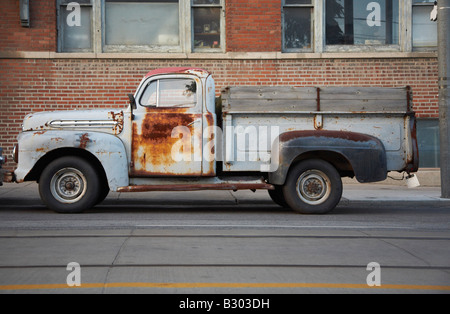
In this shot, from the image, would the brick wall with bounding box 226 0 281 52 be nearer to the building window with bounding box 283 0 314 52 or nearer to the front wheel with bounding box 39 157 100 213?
the building window with bounding box 283 0 314 52

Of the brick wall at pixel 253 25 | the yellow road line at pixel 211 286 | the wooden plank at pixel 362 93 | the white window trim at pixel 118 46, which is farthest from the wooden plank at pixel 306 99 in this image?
the white window trim at pixel 118 46

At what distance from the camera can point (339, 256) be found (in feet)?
21.7

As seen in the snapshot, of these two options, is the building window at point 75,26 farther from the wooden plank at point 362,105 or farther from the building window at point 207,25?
the wooden plank at point 362,105

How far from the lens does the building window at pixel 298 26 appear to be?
54.1ft

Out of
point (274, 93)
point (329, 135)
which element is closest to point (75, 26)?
point (274, 93)

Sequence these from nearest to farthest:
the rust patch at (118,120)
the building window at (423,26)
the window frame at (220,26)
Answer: the rust patch at (118,120), the window frame at (220,26), the building window at (423,26)

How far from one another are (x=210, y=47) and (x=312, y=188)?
7.02 meters

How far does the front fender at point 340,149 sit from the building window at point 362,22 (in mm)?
6768

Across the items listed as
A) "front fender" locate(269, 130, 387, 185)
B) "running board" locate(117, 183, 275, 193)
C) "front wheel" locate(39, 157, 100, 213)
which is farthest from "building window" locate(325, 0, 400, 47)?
"front wheel" locate(39, 157, 100, 213)

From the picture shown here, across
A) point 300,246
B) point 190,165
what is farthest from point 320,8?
point 300,246

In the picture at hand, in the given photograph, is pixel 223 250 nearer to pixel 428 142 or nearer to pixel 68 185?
pixel 68 185

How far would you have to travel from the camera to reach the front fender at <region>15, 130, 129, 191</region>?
33.1ft

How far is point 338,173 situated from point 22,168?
16.7 ft
